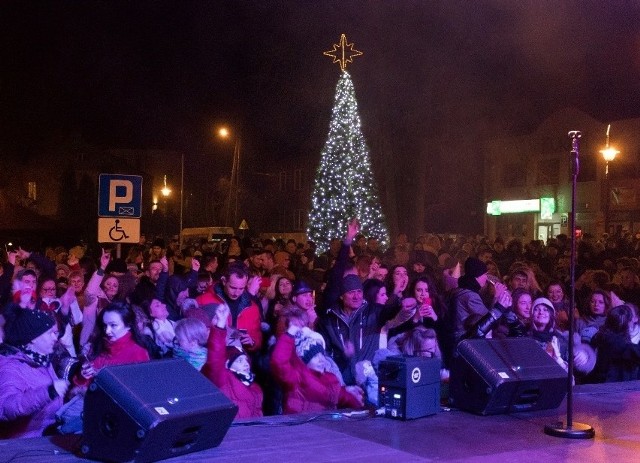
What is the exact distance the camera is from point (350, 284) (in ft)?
22.6

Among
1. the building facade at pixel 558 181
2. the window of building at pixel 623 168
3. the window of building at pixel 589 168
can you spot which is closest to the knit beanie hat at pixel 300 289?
the building facade at pixel 558 181

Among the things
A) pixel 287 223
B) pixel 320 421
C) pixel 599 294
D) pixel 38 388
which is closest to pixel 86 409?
pixel 38 388

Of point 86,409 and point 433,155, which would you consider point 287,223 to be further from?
point 86,409

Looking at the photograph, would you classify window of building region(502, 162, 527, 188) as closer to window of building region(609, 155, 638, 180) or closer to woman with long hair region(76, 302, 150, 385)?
window of building region(609, 155, 638, 180)

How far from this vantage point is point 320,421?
18.3ft

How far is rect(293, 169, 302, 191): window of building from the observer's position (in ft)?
181

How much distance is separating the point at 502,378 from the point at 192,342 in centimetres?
236

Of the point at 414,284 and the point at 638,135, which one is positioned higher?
the point at 638,135

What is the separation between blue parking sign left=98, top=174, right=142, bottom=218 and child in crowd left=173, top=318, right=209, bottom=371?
3953 millimetres

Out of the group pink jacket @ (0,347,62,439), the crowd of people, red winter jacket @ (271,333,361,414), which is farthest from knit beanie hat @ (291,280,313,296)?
pink jacket @ (0,347,62,439)

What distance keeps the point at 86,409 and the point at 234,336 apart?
1886 mm

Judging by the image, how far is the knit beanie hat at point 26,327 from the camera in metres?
5.36

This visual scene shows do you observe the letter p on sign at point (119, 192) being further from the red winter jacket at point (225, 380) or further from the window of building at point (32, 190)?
the window of building at point (32, 190)

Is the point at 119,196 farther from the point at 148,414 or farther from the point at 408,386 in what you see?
the point at 148,414
